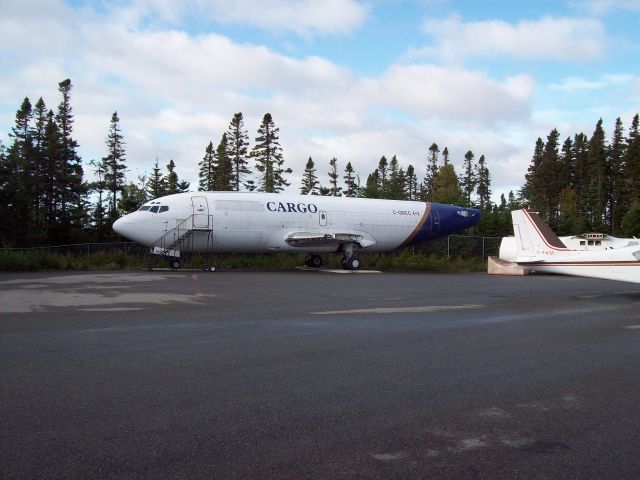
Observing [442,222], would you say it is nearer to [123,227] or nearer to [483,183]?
[123,227]

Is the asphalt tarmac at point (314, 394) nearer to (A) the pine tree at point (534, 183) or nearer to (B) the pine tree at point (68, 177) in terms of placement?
(B) the pine tree at point (68, 177)

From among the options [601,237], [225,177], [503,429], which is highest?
[225,177]

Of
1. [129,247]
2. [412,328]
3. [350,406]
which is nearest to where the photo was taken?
[350,406]

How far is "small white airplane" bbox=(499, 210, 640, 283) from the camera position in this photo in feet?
51.4

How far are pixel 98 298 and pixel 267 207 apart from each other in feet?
45.8

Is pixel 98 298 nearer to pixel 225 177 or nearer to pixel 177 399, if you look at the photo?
pixel 177 399

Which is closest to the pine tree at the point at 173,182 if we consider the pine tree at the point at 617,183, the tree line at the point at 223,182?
the tree line at the point at 223,182

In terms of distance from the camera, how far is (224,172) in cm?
6312

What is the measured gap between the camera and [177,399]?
532cm

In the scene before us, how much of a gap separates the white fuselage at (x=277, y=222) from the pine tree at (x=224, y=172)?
34936 mm

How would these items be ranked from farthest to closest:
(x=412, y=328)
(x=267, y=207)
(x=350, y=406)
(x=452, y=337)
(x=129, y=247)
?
(x=129, y=247) → (x=267, y=207) → (x=412, y=328) → (x=452, y=337) → (x=350, y=406)

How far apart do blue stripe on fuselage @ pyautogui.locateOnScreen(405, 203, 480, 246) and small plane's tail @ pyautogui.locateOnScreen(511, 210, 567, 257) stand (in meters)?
11.4

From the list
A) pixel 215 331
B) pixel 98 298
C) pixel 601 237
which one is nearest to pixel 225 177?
pixel 601 237

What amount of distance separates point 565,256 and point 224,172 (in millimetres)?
50135
